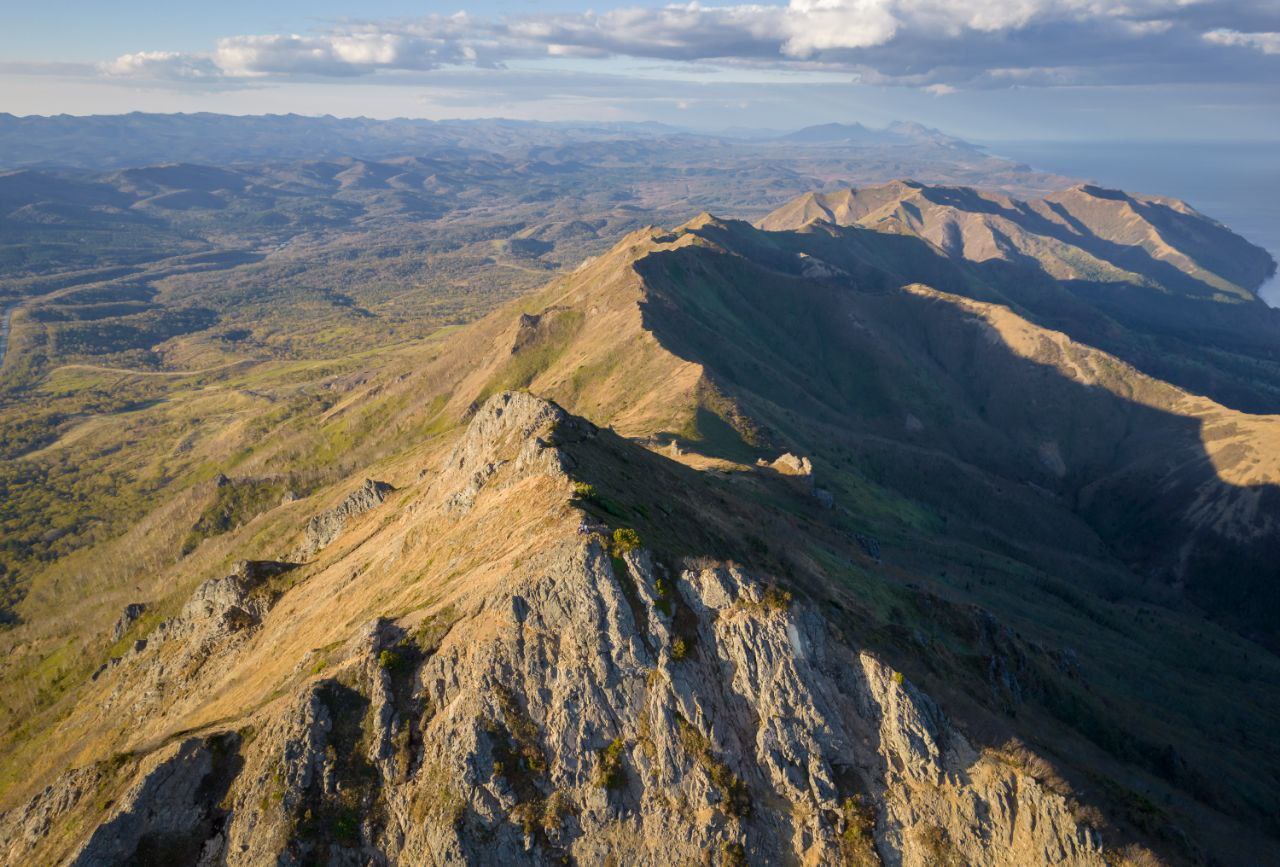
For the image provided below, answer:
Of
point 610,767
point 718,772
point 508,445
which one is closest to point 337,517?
point 508,445

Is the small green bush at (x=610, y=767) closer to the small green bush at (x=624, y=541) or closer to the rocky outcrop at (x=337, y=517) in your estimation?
the small green bush at (x=624, y=541)

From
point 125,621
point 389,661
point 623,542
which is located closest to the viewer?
point 389,661

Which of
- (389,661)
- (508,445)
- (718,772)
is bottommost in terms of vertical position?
(718,772)

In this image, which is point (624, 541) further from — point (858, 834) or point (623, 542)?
point (858, 834)

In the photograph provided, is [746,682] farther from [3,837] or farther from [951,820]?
[3,837]

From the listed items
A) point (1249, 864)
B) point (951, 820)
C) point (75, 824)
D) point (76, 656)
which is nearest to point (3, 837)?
point (75, 824)

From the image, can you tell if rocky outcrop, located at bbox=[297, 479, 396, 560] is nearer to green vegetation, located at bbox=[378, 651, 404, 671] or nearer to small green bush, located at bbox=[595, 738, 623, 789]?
green vegetation, located at bbox=[378, 651, 404, 671]

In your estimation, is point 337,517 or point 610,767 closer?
point 610,767
